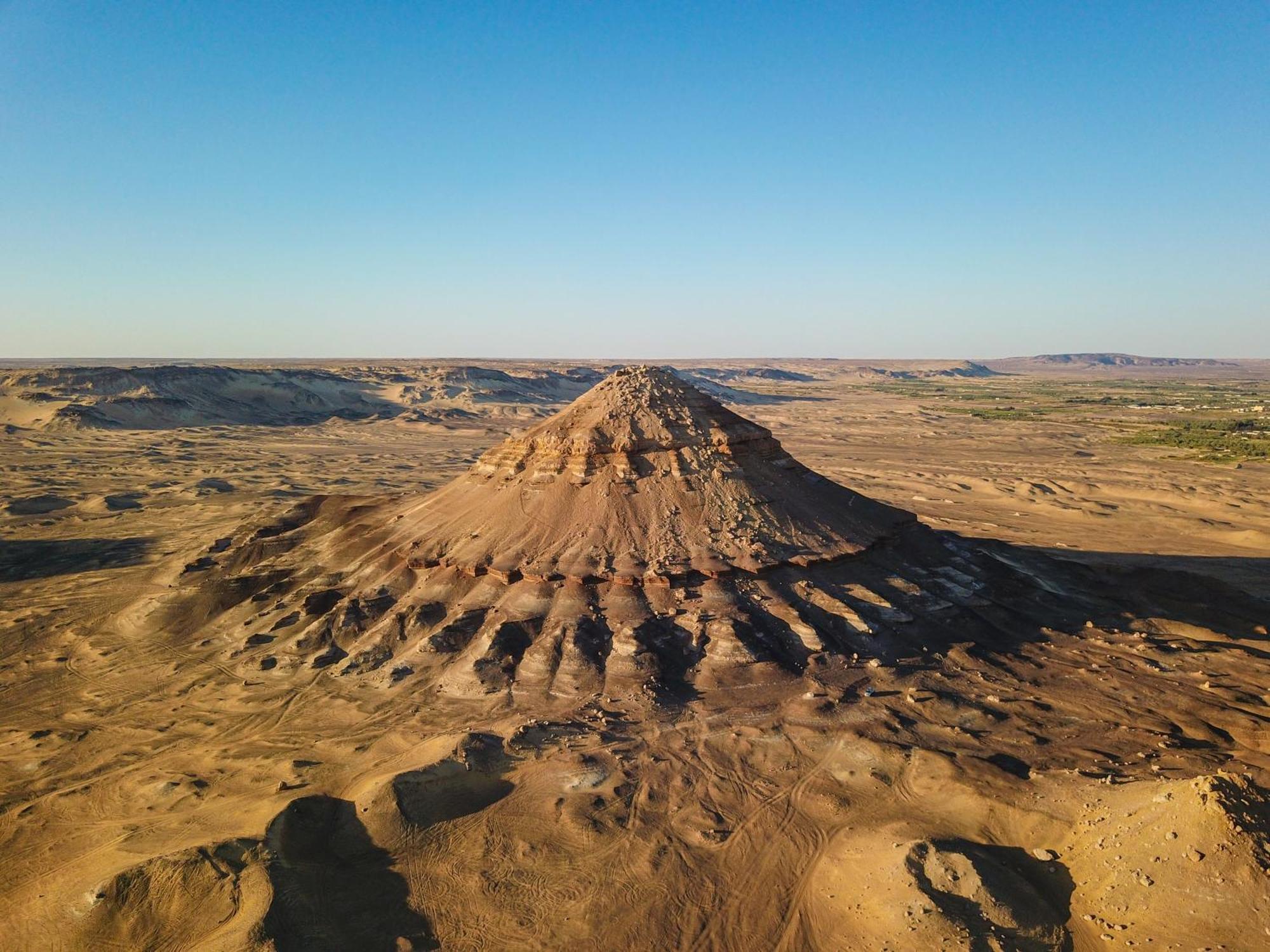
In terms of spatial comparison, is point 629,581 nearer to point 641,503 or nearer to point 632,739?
point 641,503

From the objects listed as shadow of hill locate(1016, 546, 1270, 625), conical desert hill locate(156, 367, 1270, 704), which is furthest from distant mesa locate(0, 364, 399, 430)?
shadow of hill locate(1016, 546, 1270, 625)

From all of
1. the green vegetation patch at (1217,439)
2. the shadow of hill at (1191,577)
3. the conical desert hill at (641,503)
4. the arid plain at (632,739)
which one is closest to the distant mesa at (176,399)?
the arid plain at (632,739)

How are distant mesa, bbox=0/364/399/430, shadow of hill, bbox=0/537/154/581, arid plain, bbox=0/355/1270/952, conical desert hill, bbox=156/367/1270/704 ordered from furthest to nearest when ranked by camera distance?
distant mesa, bbox=0/364/399/430
shadow of hill, bbox=0/537/154/581
conical desert hill, bbox=156/367/1270/704
arid plain, bbox=0/355/1270/952

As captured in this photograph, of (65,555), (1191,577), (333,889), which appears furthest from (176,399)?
(1191,577)

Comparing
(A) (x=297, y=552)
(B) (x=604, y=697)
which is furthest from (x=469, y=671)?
(A) (x=297, y=552)

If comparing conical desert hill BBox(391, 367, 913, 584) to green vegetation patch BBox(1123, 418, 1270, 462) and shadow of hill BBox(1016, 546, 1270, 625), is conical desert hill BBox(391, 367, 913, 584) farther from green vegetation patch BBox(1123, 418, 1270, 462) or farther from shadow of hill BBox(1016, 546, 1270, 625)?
green vegetation patch BBox(1123, 418, 1270, 462)

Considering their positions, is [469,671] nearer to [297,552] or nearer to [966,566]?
[297,552]

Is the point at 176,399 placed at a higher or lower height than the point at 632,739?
higher
